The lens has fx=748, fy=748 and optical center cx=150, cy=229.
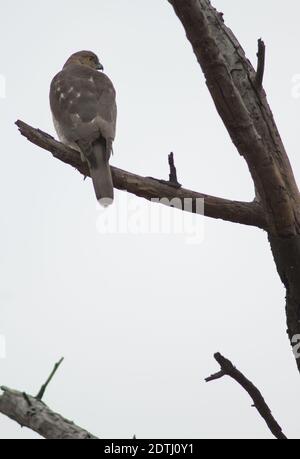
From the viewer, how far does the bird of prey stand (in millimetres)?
5757

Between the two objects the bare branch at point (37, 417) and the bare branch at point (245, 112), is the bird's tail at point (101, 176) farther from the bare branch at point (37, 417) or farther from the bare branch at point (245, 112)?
the bare branch at point (37, 417)

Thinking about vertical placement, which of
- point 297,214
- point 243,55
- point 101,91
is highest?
point 101,91

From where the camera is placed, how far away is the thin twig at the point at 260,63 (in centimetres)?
420

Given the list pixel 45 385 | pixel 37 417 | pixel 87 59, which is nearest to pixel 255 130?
pixel 45 385

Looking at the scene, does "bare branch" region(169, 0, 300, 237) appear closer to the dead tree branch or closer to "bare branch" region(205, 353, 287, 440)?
the dead tree branch

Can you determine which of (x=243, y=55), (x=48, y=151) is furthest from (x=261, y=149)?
(x=48, y=151)

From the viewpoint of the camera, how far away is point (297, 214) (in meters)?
4.59

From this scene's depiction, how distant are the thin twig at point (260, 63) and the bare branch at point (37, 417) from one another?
2.34 metres

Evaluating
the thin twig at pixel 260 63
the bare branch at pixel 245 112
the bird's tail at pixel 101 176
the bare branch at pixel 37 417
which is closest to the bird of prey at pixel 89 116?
the bird's tail at pixel 101 176

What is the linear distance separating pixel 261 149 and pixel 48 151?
5.38 ft

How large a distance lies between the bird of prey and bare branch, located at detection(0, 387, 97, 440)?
2667mm

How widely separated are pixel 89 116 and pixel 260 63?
263cm

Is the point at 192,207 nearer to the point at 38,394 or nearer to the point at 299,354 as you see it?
the point at 299,354
